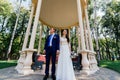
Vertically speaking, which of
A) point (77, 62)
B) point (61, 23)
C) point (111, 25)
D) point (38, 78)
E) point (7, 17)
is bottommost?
point (38, 78)

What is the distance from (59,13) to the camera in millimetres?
14891

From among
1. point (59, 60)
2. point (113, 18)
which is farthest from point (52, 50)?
point (113, 18)

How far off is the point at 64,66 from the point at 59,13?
8816mm

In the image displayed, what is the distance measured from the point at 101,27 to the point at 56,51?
29.8 meters

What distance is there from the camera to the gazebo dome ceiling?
13977mm

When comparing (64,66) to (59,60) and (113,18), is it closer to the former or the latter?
(59,60)

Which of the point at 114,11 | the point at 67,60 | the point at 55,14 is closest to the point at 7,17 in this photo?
the point at 114,11

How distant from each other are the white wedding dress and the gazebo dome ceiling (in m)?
7.40

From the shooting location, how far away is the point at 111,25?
33.3 m

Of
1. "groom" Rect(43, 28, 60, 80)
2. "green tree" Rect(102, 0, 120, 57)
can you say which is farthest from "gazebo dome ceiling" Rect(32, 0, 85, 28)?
"green tree" Rect(102, 0, 120, 57)

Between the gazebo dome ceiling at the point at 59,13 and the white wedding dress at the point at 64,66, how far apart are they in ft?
24.3

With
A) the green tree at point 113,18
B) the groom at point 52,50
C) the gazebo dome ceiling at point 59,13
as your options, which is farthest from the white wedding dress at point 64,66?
the green tree at point 113,18

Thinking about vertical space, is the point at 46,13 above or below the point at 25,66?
above

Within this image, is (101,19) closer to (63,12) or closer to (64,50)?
(63,12)
